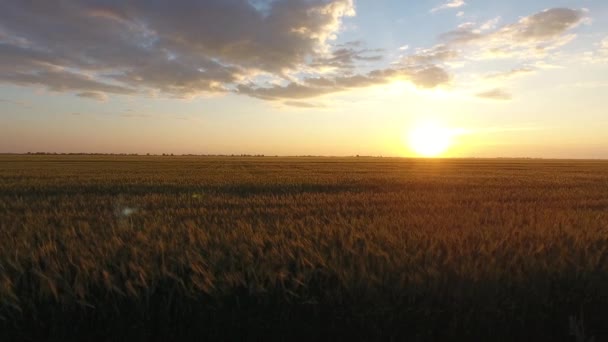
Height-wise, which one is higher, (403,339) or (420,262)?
(420,262)

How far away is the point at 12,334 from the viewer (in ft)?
9.73

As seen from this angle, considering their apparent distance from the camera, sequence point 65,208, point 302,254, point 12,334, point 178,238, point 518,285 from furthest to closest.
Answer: point 65,208 < point 178,238 < point 302,254 < point 518,285 < point 12,334

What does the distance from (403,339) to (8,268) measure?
3468 mm

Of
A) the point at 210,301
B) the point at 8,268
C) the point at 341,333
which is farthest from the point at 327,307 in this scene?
the point at 8,268

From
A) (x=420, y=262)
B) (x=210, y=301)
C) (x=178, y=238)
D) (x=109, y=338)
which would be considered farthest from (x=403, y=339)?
(x=178, y=238)

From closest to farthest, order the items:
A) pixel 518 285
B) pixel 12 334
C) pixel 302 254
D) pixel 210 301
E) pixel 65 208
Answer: pixel 12 334
pixel 210 301
pixel 518 285
pixel 302 254
pixel 65 208

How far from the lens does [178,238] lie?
4.80 meters

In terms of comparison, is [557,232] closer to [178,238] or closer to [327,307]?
[327,307]

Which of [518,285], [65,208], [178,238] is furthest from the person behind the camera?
[65,208]

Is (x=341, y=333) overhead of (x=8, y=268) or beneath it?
beneath

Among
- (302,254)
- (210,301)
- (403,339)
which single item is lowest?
(403,339)

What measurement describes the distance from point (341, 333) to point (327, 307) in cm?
23

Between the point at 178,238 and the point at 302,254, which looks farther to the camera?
the point at 178,238

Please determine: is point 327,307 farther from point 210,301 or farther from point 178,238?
point 178,238
